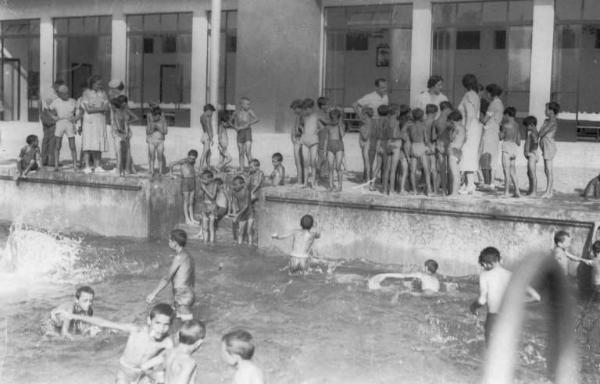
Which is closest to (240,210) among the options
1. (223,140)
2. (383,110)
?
(223,140)

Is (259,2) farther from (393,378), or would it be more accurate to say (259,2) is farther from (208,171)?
(393,378)

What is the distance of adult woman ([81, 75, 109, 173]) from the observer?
15977 mm

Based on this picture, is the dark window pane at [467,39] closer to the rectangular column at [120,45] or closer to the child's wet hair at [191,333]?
the rectangular column at [120,45]

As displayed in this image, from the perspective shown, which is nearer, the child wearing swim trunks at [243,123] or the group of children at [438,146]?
the group of children at [438,146]

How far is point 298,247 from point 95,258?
3630 mm

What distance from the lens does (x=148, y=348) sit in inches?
265

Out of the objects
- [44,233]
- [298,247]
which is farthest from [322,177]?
[44,233]

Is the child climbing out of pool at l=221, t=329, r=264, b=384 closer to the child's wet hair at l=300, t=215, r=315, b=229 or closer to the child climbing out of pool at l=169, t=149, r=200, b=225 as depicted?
the child's wet hair at l=300, t=215, r=315, b=229

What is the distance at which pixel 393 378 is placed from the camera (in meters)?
8.04

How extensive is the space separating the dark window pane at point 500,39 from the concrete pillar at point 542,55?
40.3 inches

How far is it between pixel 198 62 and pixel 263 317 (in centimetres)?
1317

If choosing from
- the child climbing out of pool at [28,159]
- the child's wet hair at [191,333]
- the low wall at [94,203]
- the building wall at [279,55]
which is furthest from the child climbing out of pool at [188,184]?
the child's wet hair at [191,333]

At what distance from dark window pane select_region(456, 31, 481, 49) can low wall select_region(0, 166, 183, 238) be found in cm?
819

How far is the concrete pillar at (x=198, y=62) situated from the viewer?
2209cm
